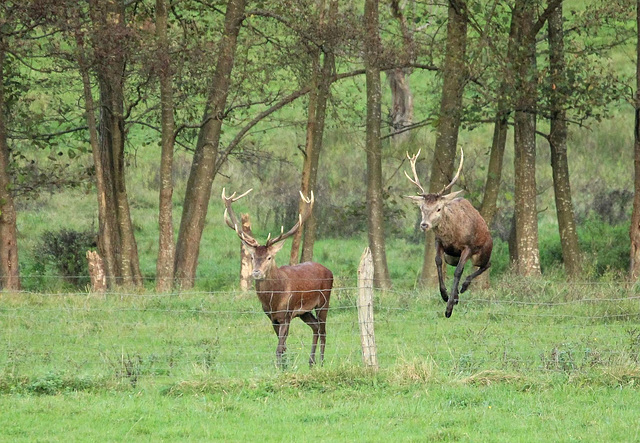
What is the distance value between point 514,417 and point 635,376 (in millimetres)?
1930

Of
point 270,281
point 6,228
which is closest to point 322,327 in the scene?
point 270,281

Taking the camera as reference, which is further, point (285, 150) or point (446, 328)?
point (285, 150)

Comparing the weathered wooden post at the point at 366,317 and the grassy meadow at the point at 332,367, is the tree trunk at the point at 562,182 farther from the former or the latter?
the weathered wooden post at the point at 366,317

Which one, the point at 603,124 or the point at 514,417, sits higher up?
the point at 603,124

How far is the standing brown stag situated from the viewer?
1268 cm

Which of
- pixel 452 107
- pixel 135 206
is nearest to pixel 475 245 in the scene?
pixel 452 107

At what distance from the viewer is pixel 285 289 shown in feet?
42.5

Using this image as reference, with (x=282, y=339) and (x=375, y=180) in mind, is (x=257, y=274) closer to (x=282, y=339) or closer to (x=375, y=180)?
(x=282, y=339)

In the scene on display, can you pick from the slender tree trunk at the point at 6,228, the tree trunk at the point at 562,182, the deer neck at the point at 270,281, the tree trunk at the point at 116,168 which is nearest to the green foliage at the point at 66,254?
the tree trunk at the point at 116,168

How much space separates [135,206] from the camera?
3142cm

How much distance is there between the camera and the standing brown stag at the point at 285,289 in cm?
1268

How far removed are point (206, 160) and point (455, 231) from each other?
31.6 ft

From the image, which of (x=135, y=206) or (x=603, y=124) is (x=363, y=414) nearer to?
(x=135, y=206)

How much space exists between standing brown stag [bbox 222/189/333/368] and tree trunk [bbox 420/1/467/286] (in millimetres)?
7370
